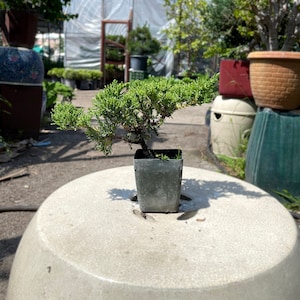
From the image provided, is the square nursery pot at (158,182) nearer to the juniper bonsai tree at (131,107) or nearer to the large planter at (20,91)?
the juniper bonsai tree at (131,107)

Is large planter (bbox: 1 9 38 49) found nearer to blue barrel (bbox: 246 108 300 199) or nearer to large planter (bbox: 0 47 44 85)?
large planter (bbox: 0 47 44 85)

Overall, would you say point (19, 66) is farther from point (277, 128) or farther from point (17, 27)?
point (277, 128)

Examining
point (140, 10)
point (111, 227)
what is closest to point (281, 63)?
point (111, 227)

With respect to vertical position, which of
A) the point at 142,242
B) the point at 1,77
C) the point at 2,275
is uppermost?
the point at 1,77

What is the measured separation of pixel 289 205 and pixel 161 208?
1.90 m

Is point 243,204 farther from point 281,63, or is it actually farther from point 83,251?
point 281,63

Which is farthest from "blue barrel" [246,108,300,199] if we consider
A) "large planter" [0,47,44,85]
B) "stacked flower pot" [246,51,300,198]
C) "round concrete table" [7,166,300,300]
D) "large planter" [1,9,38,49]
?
"large planter" [1,9,38,49]

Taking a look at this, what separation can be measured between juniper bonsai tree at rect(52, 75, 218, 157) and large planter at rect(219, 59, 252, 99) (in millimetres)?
2900

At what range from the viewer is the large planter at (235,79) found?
161 inches

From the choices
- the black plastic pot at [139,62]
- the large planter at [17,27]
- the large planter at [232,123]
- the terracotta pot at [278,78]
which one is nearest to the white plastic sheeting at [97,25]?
the black plastic pot at [139,62]

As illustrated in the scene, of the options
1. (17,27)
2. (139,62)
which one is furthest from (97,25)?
(17,27)

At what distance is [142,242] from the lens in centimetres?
121

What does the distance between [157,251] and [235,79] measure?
10.9 feet

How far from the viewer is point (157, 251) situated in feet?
3.78
